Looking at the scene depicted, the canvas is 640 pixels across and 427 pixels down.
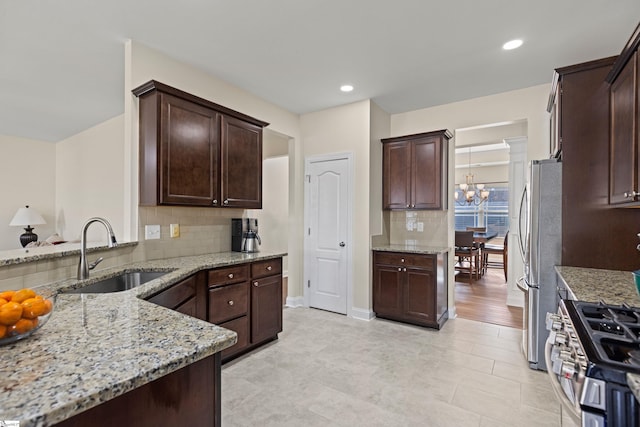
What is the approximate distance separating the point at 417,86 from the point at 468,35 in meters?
1.00

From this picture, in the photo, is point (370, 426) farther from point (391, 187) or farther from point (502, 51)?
point (502, 51)

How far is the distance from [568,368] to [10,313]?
1.81 m

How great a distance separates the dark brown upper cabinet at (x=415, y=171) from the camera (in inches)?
148

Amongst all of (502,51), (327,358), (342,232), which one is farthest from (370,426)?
(502,51)

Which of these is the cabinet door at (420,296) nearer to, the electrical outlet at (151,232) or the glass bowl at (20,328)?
the electrical outlet at (151,232)

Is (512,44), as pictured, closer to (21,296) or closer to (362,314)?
(362,314)

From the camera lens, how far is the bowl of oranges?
0.89 m

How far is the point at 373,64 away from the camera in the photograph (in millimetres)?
3006

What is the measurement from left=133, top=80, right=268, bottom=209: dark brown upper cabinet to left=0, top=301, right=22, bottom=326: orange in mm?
1616

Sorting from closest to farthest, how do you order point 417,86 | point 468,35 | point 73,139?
point 468,35
point 417,86
point 73,139

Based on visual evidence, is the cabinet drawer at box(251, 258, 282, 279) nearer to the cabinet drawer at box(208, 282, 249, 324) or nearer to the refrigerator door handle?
the cabinet drawer at box(208, 282, 249, 324)

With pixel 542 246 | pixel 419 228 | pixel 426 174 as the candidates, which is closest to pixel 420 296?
pixel 419 228

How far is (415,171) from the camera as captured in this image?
3.92m

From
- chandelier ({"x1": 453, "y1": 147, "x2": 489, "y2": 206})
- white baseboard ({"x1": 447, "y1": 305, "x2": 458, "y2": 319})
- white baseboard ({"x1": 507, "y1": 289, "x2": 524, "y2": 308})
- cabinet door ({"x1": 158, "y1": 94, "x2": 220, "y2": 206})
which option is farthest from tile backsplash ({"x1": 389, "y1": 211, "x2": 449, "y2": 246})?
chandelier ({"x1": 453, "y1": 147, "x2": 489, "y2": 206})
